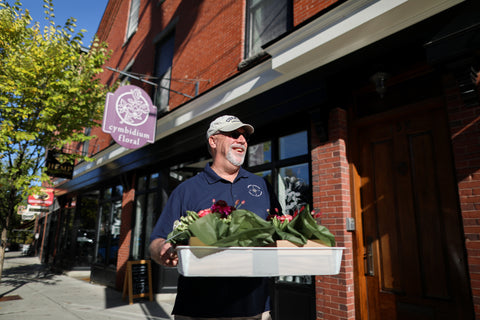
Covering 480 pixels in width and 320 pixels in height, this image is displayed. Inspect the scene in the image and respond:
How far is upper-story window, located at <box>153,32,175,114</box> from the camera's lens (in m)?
9.29

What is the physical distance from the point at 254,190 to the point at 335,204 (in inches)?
87.8

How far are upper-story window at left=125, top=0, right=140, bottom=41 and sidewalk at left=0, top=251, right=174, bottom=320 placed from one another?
9.26m

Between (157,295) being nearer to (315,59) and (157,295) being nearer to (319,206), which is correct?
(319,206)

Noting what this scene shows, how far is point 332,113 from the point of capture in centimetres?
430

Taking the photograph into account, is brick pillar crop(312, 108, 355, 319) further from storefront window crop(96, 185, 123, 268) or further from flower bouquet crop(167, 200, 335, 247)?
storefront window crop(96, 185, 123, 268)

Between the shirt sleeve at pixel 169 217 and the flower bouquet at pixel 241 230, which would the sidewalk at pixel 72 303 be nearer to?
the shirt sleeve at pixel 169 217

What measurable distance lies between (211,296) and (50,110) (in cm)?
766

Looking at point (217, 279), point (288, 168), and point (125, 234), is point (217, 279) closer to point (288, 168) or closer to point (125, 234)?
point (288, 168)

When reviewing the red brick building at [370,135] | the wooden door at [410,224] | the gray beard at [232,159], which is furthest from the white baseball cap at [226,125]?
the wooden door at [410,224]

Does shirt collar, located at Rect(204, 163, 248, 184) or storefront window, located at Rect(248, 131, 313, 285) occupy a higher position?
storefront window, located at Rect(248, 131, 313, 285)

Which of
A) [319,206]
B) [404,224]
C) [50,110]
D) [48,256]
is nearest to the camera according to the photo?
[404,224]

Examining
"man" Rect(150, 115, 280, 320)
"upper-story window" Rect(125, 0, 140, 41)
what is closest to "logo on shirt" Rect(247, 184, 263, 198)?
"man" Rect(150, 115, 280, 320)

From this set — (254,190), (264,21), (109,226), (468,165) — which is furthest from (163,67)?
(468,165)

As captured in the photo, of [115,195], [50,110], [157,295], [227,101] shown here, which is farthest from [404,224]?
[115,195]
